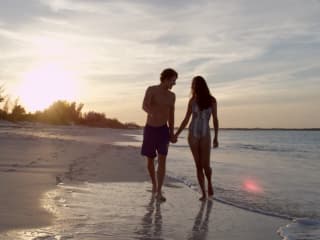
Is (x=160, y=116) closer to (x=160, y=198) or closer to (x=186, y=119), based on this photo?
(x=186, y=119)

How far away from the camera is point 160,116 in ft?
22.6

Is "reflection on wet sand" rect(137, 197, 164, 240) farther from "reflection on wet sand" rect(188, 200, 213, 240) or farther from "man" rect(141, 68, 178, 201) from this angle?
"man" rect(141, 68, 178, 201)

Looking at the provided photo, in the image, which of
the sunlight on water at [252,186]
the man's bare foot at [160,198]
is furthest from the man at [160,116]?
the sunlight on water at [252,186]

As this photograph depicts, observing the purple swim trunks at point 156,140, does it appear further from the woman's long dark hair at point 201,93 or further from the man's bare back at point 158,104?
the woman's long dark hair at point 201,93

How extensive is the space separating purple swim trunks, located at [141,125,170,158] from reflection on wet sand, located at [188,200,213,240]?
3.49 feet

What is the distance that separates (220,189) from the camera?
8.09 m

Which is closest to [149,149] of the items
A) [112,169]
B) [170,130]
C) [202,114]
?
[170,130]

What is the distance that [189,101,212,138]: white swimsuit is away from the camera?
703 centimetres

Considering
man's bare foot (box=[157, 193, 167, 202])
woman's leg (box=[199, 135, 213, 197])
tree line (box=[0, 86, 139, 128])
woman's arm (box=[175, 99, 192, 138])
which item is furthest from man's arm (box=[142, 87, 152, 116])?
tree line (box=[0, 86, 139, 128])

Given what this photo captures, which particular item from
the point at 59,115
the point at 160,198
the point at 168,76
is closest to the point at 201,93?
the point at 168,76

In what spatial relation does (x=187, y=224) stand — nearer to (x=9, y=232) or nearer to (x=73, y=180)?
(x=9, y=232)

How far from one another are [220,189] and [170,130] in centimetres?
171

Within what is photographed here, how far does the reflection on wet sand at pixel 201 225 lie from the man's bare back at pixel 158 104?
4.51 feet

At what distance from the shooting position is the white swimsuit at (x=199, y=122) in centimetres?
703
